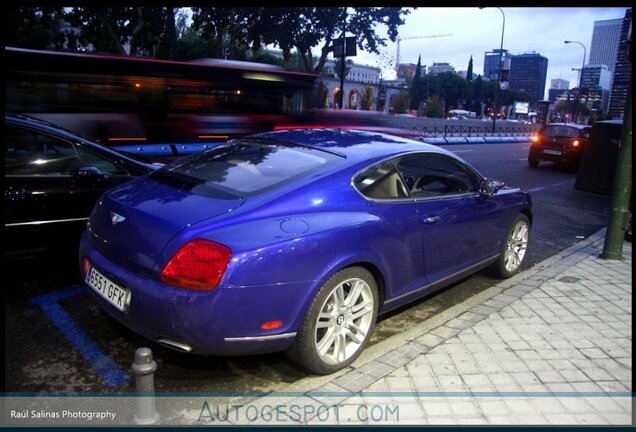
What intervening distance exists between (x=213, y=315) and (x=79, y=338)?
145cm

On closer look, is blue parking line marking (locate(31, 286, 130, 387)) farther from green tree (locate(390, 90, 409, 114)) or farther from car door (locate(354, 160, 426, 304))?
green tree (locate(390, 90, 409, 114))

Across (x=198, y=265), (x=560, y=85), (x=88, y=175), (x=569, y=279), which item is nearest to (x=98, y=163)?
(x=88, y=175)

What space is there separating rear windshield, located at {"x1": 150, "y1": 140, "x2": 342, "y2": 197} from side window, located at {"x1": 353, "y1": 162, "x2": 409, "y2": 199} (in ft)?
0.82

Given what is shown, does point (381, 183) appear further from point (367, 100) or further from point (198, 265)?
point (367, 100)

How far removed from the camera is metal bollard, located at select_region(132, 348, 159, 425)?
2.22 metres

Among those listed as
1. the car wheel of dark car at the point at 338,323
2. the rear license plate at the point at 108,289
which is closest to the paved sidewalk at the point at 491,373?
the car wheel of dark car at the point at 338,323

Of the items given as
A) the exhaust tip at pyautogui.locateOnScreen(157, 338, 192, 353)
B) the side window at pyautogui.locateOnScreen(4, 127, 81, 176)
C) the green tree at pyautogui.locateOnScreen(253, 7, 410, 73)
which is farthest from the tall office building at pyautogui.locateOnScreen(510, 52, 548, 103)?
the exhaust tip at pyautogui.locateOnScreen(157, 338, 192, 353)

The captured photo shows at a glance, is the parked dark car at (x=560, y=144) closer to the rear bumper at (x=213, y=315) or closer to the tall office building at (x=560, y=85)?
the rear bumper at (x=213, y=315)

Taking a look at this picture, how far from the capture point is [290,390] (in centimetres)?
297

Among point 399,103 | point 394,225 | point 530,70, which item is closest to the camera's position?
point 394,225

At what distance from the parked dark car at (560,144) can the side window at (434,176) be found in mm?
12998

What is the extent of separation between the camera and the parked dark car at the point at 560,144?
1572 centimetres

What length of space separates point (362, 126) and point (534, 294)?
12.4 meters

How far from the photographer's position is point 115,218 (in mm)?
3145
